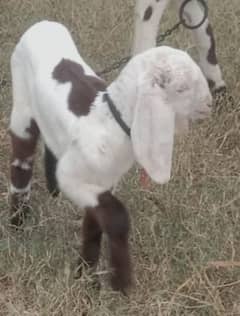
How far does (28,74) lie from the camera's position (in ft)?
8.34

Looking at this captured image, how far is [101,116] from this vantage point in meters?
2.23

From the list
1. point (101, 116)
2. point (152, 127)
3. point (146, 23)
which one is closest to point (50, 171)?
point (101, 116)

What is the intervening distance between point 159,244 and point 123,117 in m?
0.60

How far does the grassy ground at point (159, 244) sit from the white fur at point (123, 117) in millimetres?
300

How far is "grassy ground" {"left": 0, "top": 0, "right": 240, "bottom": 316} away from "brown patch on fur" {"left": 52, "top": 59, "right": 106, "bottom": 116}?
0.45 metres

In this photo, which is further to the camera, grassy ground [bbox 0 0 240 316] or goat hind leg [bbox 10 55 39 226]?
goat hind leg [bbox 10 55 39 226]

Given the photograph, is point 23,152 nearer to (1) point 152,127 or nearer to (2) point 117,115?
(2) point 117,115

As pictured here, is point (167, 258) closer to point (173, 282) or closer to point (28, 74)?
point (173, 282)

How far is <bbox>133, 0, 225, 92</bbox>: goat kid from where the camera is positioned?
133 inches

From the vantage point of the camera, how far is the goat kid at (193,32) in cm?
338

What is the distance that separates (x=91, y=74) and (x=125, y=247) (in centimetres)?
55

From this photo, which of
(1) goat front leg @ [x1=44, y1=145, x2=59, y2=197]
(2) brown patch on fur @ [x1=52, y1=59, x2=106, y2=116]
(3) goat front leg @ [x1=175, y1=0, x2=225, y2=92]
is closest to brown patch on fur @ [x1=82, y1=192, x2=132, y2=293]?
(2) brown patch on fur @ [x1=52, y1=59, x2=106, y2=116]

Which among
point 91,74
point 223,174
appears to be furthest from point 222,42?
point 91,74

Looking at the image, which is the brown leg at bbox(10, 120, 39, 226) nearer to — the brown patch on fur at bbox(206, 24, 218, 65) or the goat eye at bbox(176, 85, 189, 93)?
the goat eye at bbox(176, 85, 189, 93)
